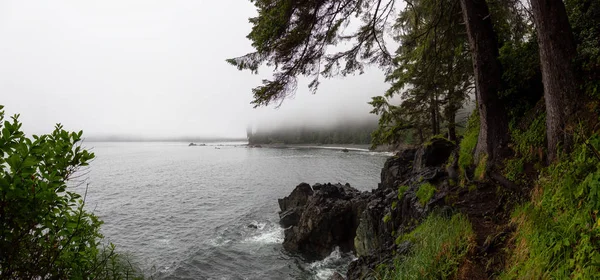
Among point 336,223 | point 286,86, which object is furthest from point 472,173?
point 336,223

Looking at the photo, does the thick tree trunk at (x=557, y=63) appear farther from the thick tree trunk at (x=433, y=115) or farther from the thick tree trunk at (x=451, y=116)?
the thick tree trunk at (x=433, y=115)

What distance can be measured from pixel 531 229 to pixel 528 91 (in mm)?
4856

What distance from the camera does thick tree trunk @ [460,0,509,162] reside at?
7340mm

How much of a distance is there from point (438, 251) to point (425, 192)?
12.0 feet

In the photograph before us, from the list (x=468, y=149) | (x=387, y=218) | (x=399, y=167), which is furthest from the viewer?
(x=399, y=167)

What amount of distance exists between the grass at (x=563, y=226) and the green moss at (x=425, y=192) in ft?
10.1

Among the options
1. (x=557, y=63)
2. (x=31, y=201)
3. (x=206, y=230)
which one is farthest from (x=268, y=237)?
(x=31, y=201)

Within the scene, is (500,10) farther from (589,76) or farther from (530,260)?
(530,260)

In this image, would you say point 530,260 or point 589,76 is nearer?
point 530,260

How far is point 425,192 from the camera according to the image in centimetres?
843

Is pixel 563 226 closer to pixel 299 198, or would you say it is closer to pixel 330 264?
pixel 330 264

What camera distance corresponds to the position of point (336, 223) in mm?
16922

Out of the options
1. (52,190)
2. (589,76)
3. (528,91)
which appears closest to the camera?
(52,190)

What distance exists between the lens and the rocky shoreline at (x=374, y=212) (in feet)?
25.4
